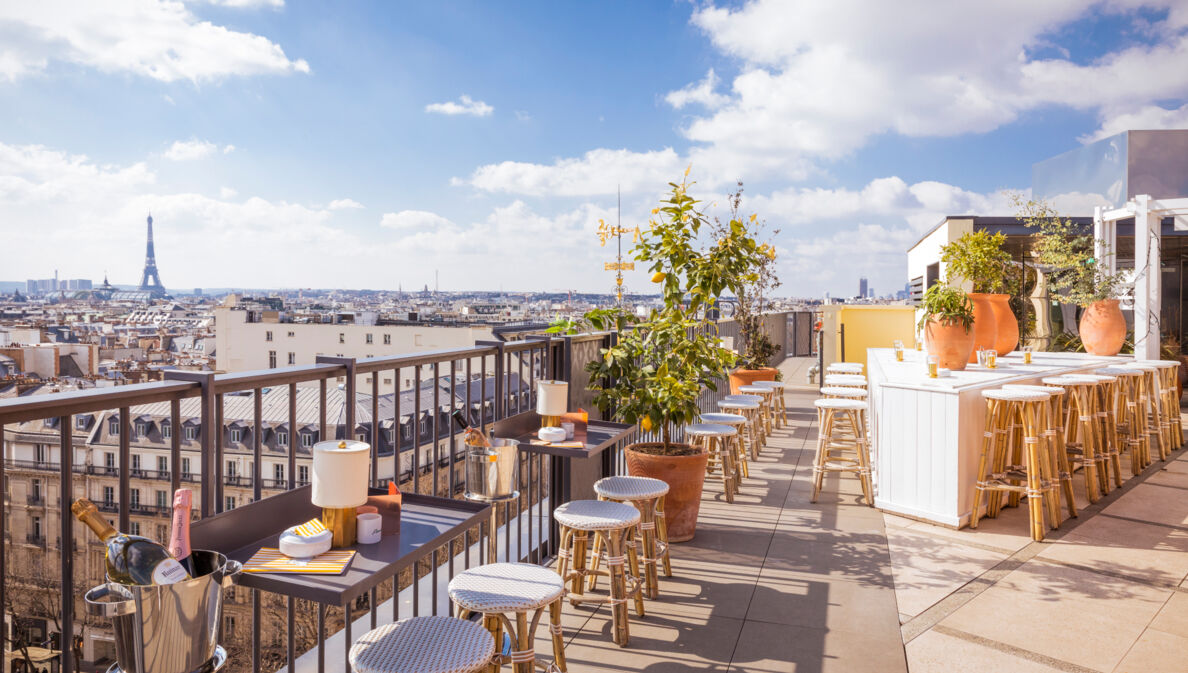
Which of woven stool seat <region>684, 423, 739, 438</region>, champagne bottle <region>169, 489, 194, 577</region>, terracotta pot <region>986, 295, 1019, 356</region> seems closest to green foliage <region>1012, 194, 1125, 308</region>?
terracotta pot <region>986, 295, 1019, 356</region>

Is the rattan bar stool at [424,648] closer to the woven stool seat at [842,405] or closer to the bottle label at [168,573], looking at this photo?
the bottle label at [168,573]

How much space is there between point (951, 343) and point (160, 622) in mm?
5321

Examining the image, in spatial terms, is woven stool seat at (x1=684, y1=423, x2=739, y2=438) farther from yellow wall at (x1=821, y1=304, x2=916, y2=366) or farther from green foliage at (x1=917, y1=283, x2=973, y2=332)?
yellow wall at (x1=821, y1=304, x2=916, y2=366)

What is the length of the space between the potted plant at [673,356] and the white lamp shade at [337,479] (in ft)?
8.29

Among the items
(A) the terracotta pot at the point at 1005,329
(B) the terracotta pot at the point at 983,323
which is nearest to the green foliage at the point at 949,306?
(B) the terracotta pot at the point at 983,323

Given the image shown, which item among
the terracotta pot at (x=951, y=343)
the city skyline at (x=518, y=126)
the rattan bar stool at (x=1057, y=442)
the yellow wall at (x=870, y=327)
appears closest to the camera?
the rattan bar stool at (x=1057, y=442)

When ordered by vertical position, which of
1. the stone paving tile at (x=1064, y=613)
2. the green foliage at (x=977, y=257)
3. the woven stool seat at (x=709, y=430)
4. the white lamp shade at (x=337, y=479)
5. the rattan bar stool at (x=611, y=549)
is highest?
the green foliage at (x=977, y=257)

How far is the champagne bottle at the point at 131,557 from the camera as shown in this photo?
1.19 m

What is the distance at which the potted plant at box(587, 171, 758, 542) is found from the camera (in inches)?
161

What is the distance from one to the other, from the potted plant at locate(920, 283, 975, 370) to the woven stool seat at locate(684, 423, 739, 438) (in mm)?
1752

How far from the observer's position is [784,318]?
54.2ft

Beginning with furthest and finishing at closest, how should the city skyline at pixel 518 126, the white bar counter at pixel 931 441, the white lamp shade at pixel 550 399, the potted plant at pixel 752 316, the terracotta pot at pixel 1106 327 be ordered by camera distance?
1. the city skyline at pixel 518 126
2. the potted plant at pixel 752 316
3. the terracotta pot at pixel 1106 327
4. the white bar counter at pixel 931 441
5. the white lamp shade at pixel 550 399

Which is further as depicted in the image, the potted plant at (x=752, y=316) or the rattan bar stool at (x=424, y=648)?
the potted plant at (x=752, y=316)

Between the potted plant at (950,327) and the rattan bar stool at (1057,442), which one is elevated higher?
the potted plant at (950,327)
